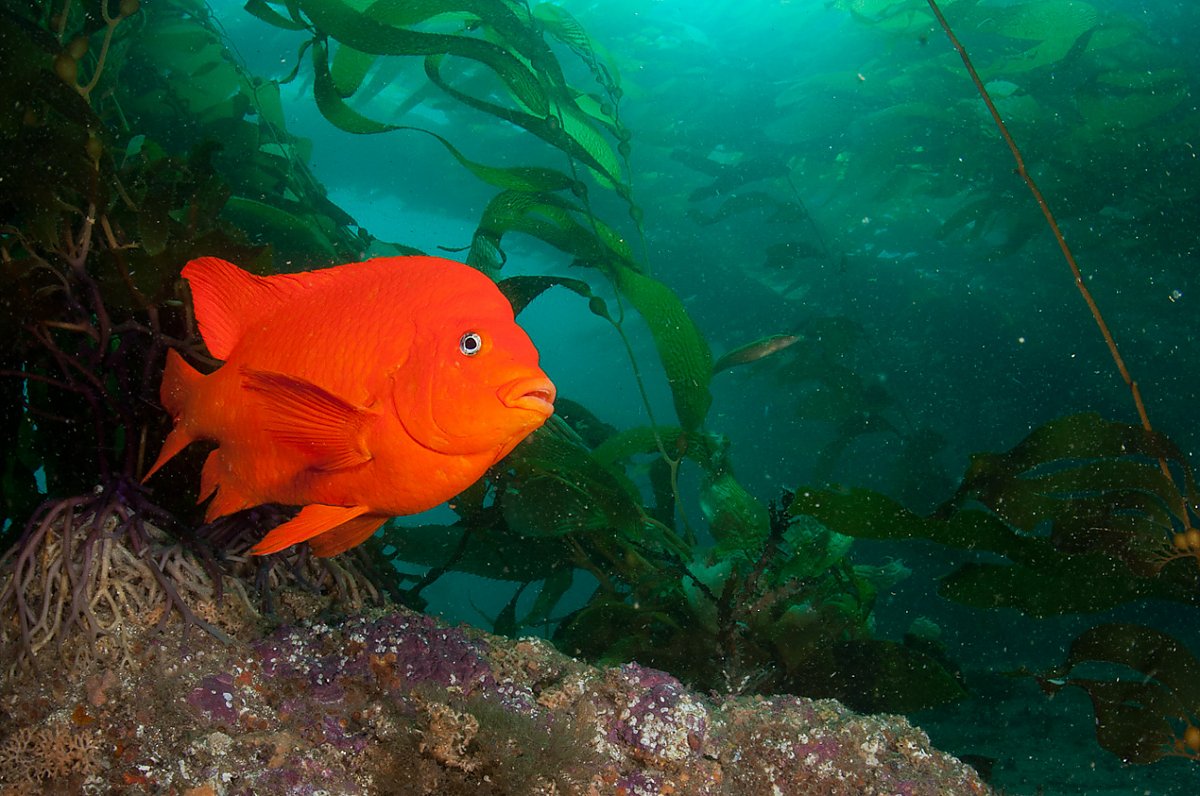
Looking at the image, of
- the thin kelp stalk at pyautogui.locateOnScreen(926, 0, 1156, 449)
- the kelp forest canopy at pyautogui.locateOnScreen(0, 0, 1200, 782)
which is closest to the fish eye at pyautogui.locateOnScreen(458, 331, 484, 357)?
the kelp forest canopy at pyautogui.locateOnScreen(0, 0, 1200, 782)

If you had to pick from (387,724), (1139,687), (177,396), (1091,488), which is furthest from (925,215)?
(177,396)

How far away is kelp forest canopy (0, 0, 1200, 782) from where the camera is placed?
7.68 ft

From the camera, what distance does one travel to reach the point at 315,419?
3.84ft

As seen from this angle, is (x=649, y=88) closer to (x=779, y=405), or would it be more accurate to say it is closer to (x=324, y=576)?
(x=779, y=405)

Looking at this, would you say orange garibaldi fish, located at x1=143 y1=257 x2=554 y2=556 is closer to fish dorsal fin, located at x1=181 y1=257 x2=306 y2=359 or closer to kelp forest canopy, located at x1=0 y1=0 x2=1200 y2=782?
fish dorsal fin, located at x1=181 y1=257 x2=306 y2=359

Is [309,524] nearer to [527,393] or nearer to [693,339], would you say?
[527,393]

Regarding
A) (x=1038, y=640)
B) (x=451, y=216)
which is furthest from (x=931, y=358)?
(x=451, y=216)

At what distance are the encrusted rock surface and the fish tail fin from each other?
72cm

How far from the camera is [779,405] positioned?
19641mm

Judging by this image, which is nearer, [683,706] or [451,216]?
[683,706]

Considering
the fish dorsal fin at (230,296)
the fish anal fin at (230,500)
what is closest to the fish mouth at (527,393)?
the fish dorsal fin at (230,296)

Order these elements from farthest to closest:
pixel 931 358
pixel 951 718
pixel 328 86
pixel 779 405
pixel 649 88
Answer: pixel 779 405 → pixel 649 88 → pixel 931 358 → pixel 951 718 → pixel 328 86

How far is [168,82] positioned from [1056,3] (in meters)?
13.7

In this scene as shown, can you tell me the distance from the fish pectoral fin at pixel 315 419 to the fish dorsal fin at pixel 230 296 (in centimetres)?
22
